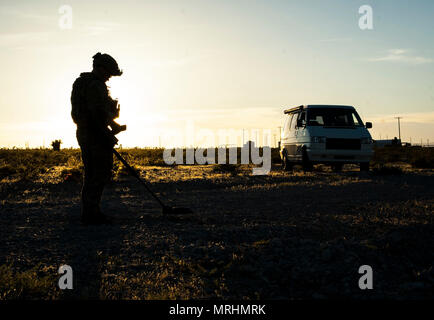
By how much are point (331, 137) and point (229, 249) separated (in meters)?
11.2

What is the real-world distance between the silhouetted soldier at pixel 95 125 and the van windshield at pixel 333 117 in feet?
33.3

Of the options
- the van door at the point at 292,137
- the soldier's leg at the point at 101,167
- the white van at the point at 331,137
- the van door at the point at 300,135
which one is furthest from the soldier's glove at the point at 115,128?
the van door at the point at 292,137

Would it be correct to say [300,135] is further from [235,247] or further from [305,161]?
[235,247]

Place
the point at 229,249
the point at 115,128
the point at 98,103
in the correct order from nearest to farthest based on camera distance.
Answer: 1. the point at 229,249
2. the point at 98,103
3. the point at 115,128

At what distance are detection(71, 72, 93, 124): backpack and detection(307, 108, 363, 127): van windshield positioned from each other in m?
10.4

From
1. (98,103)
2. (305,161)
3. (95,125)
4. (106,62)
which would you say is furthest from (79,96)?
(305,161)

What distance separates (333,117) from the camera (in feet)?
55.1

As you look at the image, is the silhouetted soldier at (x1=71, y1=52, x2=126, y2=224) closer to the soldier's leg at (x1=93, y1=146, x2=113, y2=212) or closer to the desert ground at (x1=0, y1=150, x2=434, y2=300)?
the soldier's leg at (x1=93, y1=146, x2=113, y2=212)

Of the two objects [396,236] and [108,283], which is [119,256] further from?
[396,236]

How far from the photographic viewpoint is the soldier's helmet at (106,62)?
7484 mm

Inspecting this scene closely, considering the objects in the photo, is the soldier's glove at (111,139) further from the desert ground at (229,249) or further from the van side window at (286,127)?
the van side window at (286,127)

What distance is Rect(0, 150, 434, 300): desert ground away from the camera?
4.34 meters
